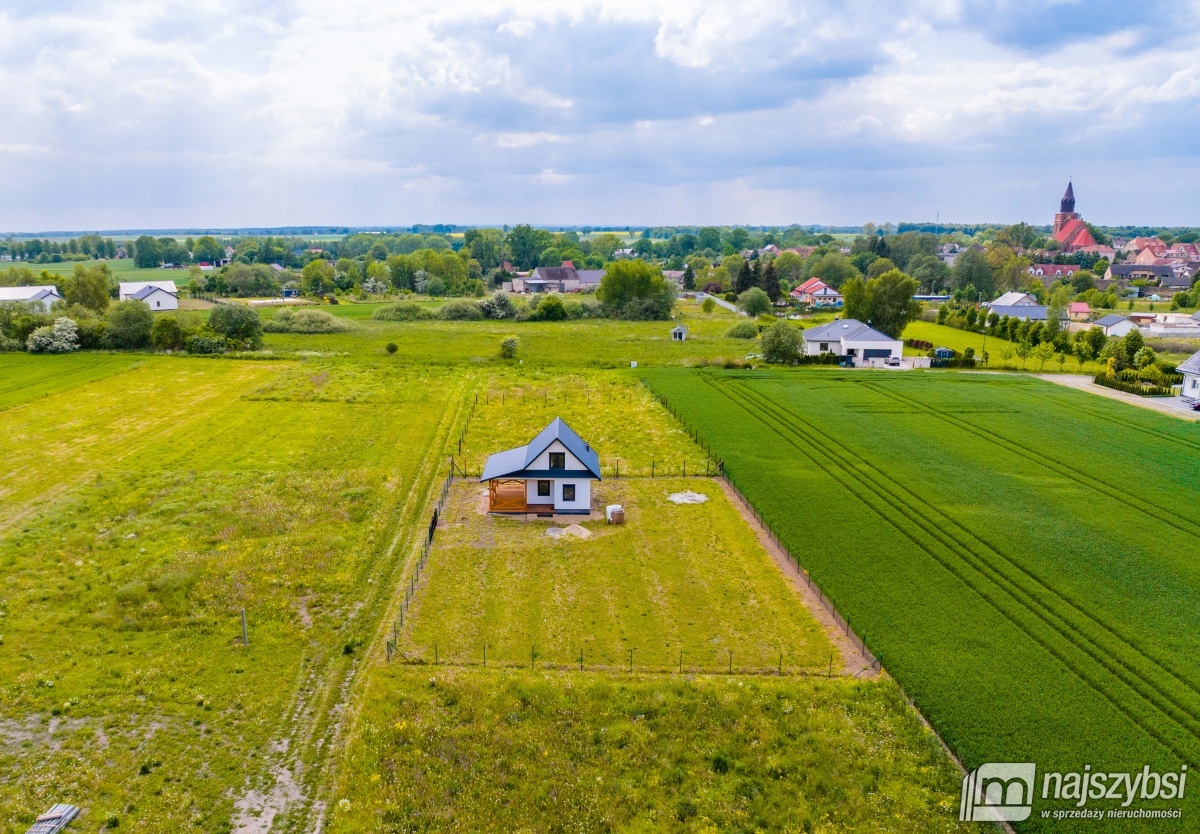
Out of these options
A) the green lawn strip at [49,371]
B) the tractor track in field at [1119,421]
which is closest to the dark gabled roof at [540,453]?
the tractor track in field at [1119,421]

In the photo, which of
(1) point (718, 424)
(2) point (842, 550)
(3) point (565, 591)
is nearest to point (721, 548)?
(2) point (842, 550)

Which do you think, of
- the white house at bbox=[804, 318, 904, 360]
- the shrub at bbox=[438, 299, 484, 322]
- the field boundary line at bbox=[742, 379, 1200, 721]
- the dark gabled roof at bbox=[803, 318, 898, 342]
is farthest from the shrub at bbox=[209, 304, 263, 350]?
the field boundary line at bbox=[742, 379, 1200, 721]

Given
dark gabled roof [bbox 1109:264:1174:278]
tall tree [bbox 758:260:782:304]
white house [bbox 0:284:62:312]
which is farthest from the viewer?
dark gabled roof [bbox 1109:264:1174:278]

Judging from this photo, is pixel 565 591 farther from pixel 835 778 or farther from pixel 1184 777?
pixel 1184 777

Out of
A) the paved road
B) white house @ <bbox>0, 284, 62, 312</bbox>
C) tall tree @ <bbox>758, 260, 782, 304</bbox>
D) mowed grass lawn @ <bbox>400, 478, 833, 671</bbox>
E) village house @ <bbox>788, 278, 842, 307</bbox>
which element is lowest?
mowed grass lawn @ <bbox>400, 478, 833, 671</bbox>

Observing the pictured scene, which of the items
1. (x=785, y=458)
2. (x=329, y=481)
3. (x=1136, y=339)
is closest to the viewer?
(x=329, y=481)

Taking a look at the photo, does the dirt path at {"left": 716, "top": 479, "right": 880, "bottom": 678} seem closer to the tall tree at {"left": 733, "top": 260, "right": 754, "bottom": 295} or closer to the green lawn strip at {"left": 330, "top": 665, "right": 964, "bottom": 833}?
the green lawn strip at {"left": 330, "top": 665, "right": 964, "bottom": 833}
